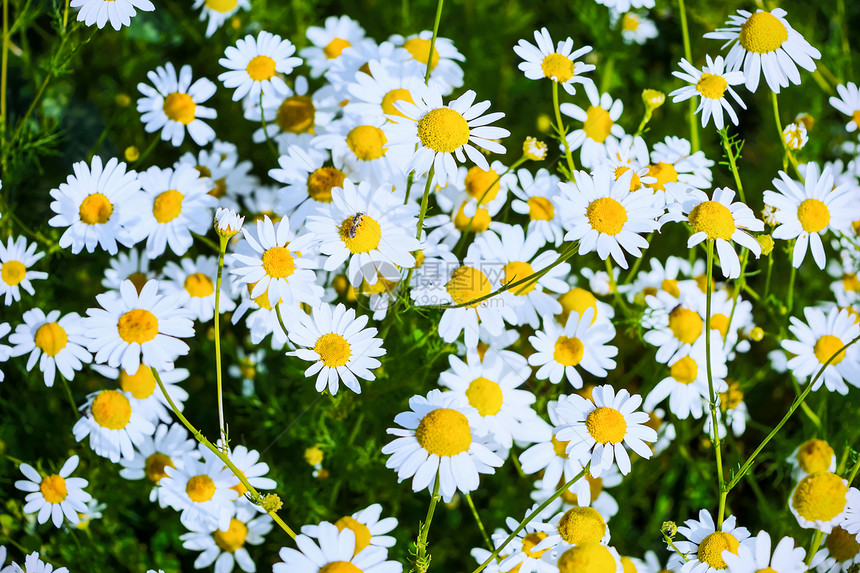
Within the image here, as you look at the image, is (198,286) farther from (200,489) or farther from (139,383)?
(200,489)

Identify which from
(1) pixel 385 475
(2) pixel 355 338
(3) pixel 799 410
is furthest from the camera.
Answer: (3) pixel 799 410

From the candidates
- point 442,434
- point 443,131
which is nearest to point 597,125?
point 443,131

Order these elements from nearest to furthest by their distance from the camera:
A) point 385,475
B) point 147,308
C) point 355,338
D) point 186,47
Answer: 1. point 355,338
2. point 147,308
3. point 385,475
4. point 186,47

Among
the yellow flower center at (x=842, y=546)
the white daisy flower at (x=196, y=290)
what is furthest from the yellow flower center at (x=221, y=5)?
the yellow flower center at (x=842, y=546)

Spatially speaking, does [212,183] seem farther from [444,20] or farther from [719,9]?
[719,9]

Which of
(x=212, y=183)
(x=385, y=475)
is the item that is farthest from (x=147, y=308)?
(x=385, y=475)

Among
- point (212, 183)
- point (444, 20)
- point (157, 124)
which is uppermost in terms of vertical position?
point (444, 20)

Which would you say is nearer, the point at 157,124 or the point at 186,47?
the point at 157,124

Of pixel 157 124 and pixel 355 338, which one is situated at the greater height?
pixel 157 124
